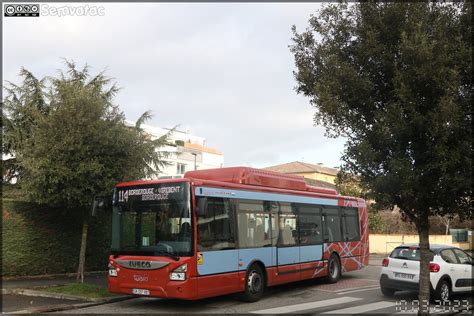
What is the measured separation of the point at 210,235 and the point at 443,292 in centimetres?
617

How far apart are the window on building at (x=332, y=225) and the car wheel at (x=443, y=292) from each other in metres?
4.10

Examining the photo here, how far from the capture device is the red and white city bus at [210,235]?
1026cm

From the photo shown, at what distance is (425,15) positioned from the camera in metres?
8.30

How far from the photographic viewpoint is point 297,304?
11.7m

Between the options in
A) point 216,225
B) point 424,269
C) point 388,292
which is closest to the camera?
point 424,269

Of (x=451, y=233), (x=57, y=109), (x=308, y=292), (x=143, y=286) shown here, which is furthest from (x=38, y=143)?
(x=451, y=233)

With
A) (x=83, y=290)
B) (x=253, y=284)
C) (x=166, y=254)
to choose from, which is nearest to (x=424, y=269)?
(x=253, y=284)

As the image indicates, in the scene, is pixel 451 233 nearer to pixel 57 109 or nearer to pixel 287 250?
pixel 287 250

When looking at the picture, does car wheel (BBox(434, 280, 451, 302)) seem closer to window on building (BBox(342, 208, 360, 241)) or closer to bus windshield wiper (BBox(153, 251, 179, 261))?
window on building (BBox(342, 208, 360, 241))

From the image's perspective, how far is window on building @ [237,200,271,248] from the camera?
38.9ft

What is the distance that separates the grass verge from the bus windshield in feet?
5.52

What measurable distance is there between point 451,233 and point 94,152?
31.0 metres

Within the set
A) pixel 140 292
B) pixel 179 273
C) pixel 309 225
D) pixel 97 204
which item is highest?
pixel 97 204

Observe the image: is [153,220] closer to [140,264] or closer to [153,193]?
[153,193]
